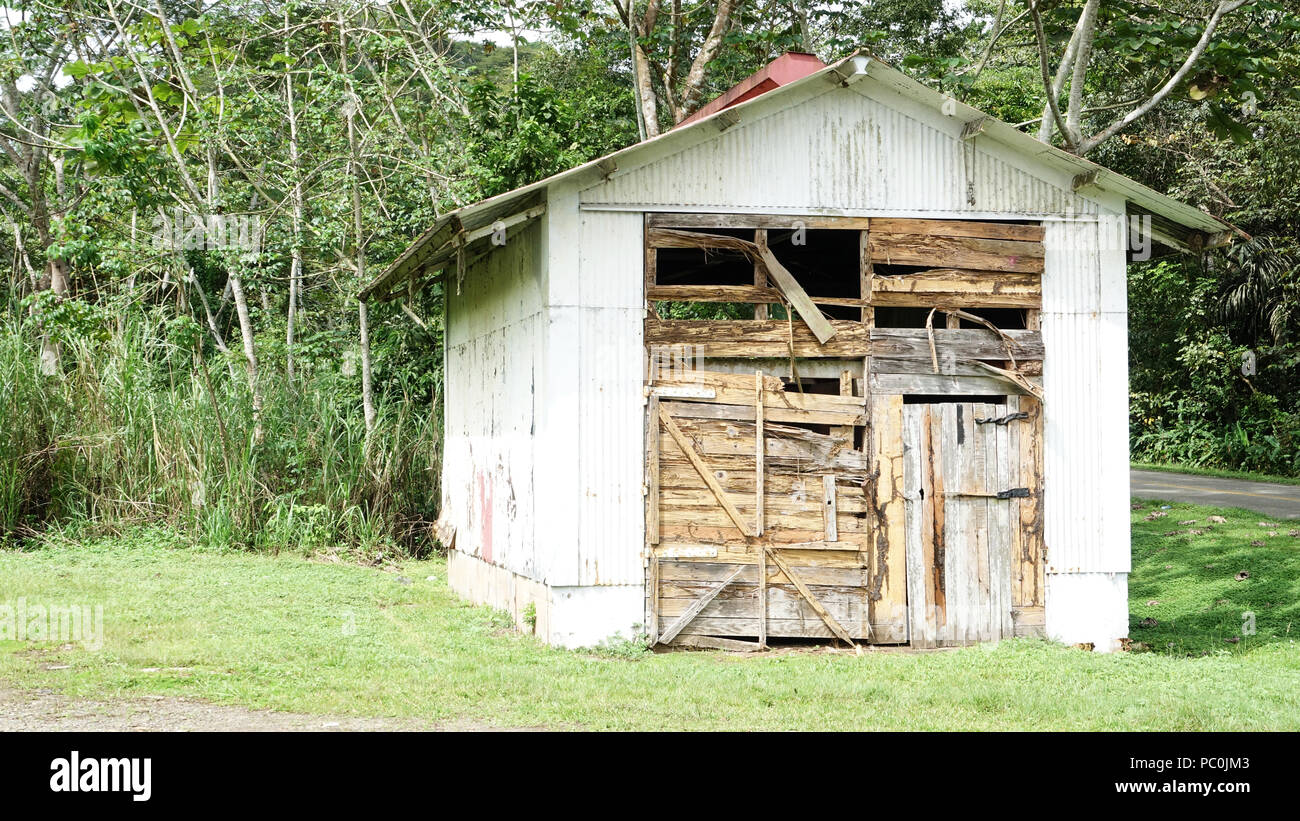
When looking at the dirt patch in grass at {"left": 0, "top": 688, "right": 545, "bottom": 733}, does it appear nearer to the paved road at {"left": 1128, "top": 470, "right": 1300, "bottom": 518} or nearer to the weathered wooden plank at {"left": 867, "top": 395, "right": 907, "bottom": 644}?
the weathered wooden plank at {"left": 867, "top": 395, "right": 907, "bottom": 644}

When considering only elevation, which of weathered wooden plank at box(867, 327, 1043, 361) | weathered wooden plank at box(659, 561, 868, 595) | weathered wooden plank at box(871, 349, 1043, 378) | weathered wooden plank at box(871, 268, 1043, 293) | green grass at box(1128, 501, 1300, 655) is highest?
weathered wooden plank at box(871, 268, 1043, 293)

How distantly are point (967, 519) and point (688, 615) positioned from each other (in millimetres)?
2578

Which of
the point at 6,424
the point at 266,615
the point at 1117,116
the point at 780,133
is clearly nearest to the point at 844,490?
the point at 780,133

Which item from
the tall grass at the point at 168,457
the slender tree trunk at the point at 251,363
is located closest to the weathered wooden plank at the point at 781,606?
the tall grass at the point at 168,457

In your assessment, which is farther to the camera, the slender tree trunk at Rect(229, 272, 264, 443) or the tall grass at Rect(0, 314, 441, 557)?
the slender tree trunk at Rect(229, 272, 264, 443)

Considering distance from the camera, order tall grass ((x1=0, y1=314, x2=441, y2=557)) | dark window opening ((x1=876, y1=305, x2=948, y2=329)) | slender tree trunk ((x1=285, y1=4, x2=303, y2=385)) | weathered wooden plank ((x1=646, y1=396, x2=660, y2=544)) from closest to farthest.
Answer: weathered wooden plank ((x1=646, y1=396, x2=660, y2=544)) < dark window opening ((x1=876, y1=305, x2=948, y2=329)) < tall grass ((x1=0, y1=314, x2=441, y2=557)) < slender tree trunk ((x1=285, y1=4, x2=303, y2=385))

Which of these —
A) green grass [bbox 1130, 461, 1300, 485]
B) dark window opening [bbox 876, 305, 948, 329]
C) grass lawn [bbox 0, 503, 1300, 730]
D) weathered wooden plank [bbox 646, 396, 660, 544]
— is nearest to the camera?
grass lawn [bbox 0, 503, 1300, 730]

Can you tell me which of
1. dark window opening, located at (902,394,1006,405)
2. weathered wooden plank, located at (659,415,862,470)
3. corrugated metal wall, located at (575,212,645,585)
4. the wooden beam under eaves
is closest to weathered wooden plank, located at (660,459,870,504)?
weathered wooden plank, located at (659,415,862,470)

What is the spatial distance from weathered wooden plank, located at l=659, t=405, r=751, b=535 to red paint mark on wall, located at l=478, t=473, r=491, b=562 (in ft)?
9.71

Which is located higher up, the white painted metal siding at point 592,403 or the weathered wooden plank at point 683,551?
the white painted metal siding at point 592,403

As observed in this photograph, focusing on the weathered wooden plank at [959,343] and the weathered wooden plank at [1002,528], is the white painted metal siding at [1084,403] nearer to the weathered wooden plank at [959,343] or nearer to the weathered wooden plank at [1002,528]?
the weathered wooden plank at [959,343]

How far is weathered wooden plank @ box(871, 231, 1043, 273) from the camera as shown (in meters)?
10.9

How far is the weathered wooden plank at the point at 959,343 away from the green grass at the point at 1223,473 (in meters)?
15.6

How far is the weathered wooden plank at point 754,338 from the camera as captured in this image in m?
10.6
